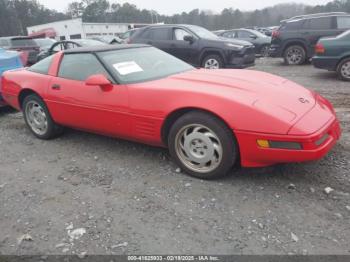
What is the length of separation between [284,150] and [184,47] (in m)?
7.42

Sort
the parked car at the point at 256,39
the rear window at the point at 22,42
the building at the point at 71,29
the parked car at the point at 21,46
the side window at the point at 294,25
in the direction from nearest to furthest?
the side window at the point at 294,25 → the parked car at the point at 21,46 → the rear window at the point at 22,42 → the parked car at the point at 256,39 → the building at the point at 71,29

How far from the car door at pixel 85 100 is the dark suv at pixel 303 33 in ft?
28.2

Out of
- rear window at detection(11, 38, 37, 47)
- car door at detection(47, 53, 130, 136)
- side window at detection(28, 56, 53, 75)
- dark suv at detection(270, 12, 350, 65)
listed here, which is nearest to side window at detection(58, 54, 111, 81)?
car door at detection(47, 53, 130, 136)

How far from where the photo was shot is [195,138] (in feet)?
10.3

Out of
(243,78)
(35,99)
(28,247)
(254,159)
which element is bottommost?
(28,247)

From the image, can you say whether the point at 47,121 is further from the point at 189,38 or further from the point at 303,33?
the point at 303,33

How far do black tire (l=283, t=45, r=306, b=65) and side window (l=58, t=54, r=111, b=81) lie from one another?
870 centimetres

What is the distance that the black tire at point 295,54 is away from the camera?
1084 cm

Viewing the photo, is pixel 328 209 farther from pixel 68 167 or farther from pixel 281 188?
pixel 68 167

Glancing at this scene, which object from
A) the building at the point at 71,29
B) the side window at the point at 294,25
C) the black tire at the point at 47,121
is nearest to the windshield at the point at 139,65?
the black tire at the point at 47,121

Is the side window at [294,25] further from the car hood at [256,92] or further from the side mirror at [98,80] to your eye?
the side mirror at [98,80]

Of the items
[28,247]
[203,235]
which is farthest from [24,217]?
[203,235]

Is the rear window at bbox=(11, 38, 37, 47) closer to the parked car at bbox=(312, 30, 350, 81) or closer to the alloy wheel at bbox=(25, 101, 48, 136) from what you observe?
the alloy wheel at bbox=(25, 101, 48, 136)

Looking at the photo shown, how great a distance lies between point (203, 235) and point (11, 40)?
43.7 feet
